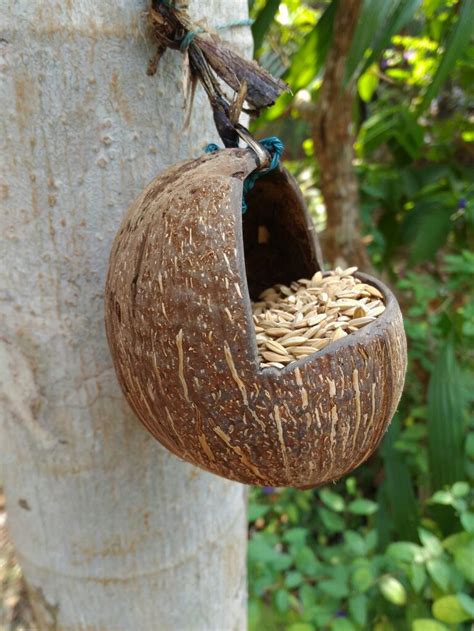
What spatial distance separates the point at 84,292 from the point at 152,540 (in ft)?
1.02

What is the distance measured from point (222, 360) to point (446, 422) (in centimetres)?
93

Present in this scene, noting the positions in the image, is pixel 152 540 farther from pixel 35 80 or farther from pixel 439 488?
pixel 439 488

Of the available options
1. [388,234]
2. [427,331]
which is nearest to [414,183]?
[388,234]

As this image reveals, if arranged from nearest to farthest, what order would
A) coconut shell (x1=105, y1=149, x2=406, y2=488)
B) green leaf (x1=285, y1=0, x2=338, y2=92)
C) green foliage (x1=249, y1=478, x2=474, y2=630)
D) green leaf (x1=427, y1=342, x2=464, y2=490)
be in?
coconut shell (x1=105, y1=149, x2=406, y2=488) < green foliage (x1=249, y1=478, x2=474, y2=630) < green leaf (x1=285, y1=0, x2=338, y2=92) < green leaf (x1=427, y1=342, x2=464, y2=490)

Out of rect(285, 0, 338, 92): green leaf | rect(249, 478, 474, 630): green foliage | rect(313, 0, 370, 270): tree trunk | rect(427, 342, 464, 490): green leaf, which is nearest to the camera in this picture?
rect(249, 478, 474, 630): green foliage

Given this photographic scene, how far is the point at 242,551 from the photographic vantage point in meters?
0.80

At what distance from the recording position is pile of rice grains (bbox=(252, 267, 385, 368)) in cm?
45

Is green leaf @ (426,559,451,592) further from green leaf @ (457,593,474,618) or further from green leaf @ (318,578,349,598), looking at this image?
green leaf @ (318,578,349,598)

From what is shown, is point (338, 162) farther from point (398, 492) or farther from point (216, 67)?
point (216, 67)

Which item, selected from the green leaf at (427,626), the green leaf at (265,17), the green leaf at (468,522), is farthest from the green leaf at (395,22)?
the green leaf at (427,626)

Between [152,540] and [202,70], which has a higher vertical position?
[202,70]

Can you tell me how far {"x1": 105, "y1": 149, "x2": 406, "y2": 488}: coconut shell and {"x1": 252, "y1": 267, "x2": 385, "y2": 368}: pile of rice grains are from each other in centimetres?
3

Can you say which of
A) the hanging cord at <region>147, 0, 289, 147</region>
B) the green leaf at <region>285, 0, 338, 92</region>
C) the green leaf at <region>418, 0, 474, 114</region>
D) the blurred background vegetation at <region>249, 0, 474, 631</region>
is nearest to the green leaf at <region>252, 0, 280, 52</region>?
the blurred background vegetation at <region>249, 0, 474, 631</region>

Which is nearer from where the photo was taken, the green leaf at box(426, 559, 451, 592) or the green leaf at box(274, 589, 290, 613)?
the green leaf at box(426, 559, 451, 592)
